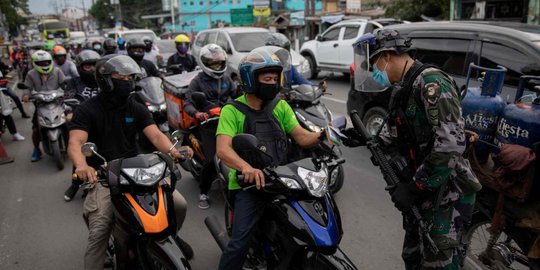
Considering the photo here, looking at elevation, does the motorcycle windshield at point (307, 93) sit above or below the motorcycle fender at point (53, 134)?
above

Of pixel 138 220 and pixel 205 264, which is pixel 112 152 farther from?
pixel 205 264

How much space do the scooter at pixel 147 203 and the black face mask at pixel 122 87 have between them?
62 centimetres

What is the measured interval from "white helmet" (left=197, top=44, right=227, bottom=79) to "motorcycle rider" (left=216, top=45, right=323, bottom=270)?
6.51 feet

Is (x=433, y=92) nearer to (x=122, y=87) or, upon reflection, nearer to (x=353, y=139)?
(x=353, y=139)

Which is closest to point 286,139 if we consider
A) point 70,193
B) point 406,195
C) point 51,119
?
point 406,195

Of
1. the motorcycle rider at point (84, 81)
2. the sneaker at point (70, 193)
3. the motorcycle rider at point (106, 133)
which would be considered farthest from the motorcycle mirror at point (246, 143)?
the motorcycle rider at point (84, 81)

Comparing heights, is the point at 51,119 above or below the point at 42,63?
below

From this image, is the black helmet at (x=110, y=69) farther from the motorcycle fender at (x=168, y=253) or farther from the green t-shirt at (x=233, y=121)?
the motorcycle fender at (x=168, y=253)

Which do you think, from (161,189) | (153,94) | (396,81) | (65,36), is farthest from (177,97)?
(65,36)

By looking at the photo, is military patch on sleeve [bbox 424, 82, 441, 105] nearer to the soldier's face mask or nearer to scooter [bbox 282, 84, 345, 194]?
the soldier's face mask

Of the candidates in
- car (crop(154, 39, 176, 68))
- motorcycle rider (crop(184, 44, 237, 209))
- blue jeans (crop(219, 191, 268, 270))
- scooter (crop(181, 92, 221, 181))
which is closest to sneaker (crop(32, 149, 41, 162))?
scooter (crop(181, 92, 221, 181))

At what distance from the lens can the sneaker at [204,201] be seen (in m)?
4.73

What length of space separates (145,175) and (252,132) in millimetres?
745

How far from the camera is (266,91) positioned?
273cm
